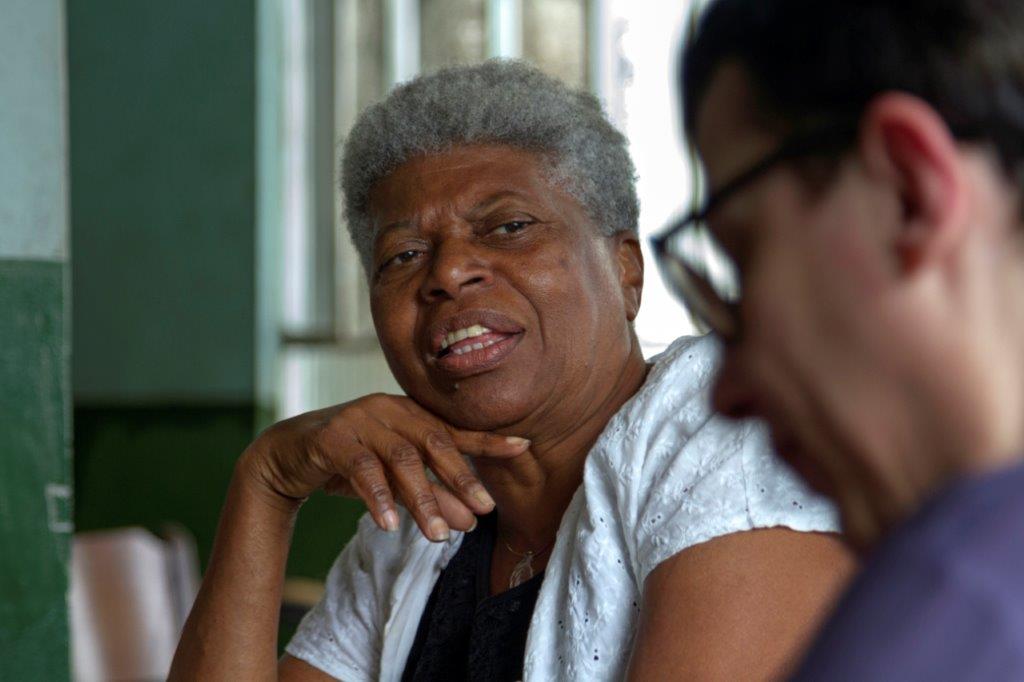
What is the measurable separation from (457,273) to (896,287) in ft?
3.73

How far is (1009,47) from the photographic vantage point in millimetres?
552

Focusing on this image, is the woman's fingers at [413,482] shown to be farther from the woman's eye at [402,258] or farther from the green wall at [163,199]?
the green wall at [163,199]

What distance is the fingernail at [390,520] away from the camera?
61.9 inches

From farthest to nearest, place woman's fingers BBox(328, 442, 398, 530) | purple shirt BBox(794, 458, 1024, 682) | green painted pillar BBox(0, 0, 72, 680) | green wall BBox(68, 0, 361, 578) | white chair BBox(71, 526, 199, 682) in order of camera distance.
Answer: green wall BBox(68, 0, 361, 578) → white chair BBox(71, 526, 199, 682) → green painted pillar BBox(0, 0, 72, 680) → woman's fingers BBox(328, 442, 398, 530) → purple shirt BBox(794, 458, 1024, 682)

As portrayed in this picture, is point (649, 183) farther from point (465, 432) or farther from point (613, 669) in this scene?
point (613, 669)

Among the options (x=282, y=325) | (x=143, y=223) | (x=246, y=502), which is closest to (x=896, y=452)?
(x=246, y=502)

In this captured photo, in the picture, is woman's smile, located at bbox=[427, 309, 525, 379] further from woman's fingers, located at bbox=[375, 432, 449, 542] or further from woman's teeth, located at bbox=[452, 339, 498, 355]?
woman's fingers, located at bbox=[375, 432, 449, 542]

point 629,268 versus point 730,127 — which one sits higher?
point 730,127

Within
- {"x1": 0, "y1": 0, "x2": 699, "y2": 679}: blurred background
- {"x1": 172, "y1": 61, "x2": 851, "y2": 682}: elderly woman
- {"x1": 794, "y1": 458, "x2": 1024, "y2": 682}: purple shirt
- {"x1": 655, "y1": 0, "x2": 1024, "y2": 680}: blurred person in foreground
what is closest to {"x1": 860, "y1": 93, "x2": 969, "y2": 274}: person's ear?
{"x1": 655, "y1": 0, "x2": 1024, "y2": 680}: blurred person in foreground

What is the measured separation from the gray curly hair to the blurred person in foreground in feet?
3.56

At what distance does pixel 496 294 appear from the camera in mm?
1653

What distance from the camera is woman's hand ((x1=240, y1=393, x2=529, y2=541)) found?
1.60 meters

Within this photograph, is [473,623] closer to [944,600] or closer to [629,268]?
[629,268]

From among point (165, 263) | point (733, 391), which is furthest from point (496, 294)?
point (165, 263)
